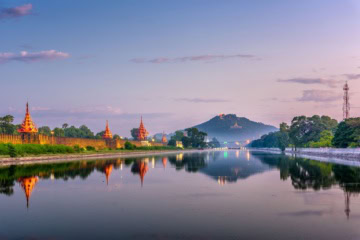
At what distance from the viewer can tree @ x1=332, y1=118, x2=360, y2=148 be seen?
92.9 metres

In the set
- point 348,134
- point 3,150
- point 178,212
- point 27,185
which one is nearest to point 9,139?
point 3,150

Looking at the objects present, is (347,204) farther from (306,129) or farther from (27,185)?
(306,129)

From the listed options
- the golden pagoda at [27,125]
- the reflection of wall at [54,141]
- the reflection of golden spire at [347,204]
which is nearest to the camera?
the reflection of golden spire at [347,204]

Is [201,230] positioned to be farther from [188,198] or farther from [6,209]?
[6,209]

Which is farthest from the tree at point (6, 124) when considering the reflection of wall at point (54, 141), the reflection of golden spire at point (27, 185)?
the reflection of golden spire at point (27, 185)

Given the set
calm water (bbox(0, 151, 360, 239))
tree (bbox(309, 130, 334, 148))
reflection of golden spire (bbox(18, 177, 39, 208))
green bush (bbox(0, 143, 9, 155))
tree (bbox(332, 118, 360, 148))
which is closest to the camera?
calm water (bbox(0, 151, 360, 239))

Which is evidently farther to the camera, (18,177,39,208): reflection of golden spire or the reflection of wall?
the reflection of wall

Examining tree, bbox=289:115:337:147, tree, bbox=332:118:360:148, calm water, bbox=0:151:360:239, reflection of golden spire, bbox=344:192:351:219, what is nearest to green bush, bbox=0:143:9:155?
calm water, bbox=0:151:360:239

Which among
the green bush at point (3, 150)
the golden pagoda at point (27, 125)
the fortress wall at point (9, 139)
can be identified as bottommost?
the green bush at point (3, 150)

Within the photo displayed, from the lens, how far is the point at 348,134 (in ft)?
323

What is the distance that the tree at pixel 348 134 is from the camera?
9288cm

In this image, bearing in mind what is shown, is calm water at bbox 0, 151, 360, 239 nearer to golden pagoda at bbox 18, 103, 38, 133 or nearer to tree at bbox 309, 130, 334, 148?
→ golden pagoda at bbox 18, 103, 38, 133

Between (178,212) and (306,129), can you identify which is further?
(306,129)

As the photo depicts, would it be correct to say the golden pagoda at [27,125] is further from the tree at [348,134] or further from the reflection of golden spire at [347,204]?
the reflection of golden spire at [347,204]
